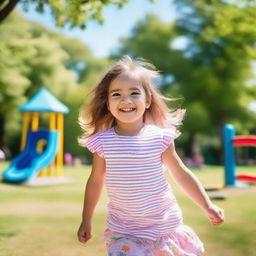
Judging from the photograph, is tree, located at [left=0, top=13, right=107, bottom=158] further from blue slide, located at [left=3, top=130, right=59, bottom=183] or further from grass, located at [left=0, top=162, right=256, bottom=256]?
grass, located at [left=0, top=162, right=256, bottom=256]

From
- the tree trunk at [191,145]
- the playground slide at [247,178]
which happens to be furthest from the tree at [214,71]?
the playground slide at [247,178]

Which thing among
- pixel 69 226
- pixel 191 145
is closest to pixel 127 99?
pixel 69 226

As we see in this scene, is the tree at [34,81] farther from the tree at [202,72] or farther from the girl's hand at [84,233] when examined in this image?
the girl's hand at [84,233]

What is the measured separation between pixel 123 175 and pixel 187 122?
Answer: 27006 mm

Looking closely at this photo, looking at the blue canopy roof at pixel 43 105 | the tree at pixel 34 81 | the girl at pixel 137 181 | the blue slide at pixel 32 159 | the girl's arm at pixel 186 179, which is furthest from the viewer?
the tree at pixel 34 81

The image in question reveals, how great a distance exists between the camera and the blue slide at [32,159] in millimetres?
11055

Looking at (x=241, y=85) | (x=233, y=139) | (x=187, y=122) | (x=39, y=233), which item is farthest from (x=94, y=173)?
(x=241, y=85)

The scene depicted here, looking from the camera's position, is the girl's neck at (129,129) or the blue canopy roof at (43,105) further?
the blue canopy roof at (43,105)

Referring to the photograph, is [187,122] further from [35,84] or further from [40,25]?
[40,25]

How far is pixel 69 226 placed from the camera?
5070mm

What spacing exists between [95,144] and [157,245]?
715 mm

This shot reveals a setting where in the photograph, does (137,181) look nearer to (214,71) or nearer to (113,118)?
(113,118)

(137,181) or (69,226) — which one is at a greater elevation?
(137,181)

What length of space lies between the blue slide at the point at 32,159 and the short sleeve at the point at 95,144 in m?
8.73
